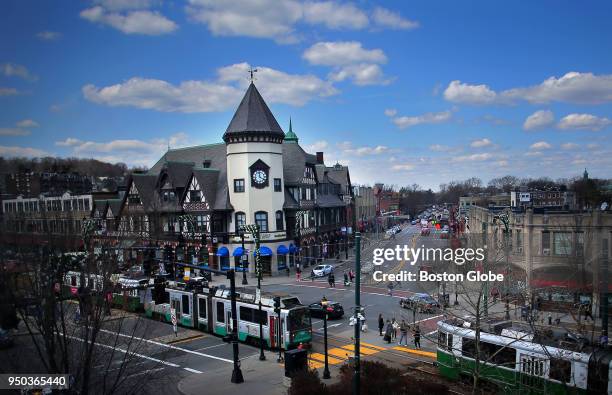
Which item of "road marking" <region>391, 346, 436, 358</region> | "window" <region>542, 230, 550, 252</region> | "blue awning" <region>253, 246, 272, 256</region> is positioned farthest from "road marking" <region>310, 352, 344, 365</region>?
"blue awning" <region>253, 246, 272, 256</region>

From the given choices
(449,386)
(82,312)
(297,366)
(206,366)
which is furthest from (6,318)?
(449,386)

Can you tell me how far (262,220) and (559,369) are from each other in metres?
40.5

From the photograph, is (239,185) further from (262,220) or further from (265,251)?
(265,251)

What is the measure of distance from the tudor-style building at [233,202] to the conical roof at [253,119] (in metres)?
0.11

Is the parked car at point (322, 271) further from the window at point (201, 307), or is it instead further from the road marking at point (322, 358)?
the road marking at point (322, 358)

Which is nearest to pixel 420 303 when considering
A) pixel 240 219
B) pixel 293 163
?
pixel 240 219

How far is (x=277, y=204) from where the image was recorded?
182ft

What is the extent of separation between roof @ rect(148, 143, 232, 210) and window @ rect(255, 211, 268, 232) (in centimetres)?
325

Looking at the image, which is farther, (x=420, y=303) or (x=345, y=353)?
(x=420, y=303)

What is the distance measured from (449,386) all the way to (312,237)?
4327 centimetres

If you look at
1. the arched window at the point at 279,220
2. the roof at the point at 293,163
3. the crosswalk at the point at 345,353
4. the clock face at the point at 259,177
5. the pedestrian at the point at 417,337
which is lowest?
the crosswalk at the point at 345,353

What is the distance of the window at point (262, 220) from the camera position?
54406 millimetres

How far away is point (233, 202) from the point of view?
54.8 meters

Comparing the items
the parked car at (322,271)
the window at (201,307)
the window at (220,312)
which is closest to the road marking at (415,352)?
the window at (220,312)
